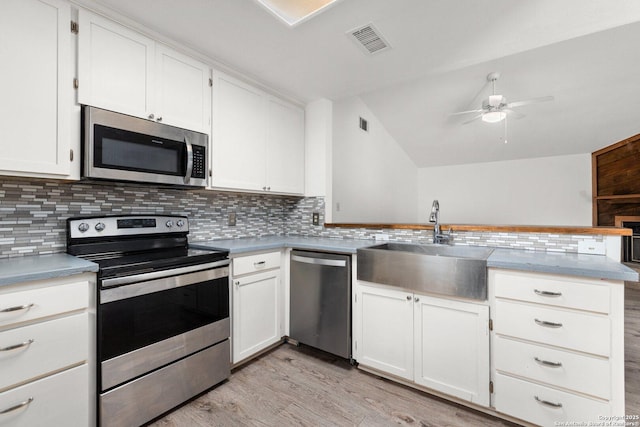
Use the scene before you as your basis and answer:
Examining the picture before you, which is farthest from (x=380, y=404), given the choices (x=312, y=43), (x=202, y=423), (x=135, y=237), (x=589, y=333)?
(x=312, y=43)

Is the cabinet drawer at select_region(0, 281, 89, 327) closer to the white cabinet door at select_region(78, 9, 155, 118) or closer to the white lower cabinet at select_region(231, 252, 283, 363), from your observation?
the white lower cabinet at select_region(231, 252, 283, 363)

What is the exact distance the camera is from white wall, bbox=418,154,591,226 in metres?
4.52

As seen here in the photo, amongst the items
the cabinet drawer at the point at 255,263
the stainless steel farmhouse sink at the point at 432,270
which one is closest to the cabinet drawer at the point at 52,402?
the cabinet drawer at the point at 255,263

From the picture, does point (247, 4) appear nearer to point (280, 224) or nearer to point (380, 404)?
point (280, 224)

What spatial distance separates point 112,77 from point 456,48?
2.27 meters

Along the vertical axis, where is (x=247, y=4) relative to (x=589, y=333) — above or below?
above

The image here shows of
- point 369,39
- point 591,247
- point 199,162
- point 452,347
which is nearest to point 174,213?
point 199,162

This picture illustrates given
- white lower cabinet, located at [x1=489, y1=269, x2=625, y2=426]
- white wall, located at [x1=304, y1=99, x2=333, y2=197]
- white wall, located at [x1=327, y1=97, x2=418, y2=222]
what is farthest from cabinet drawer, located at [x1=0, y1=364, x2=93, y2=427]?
white wall, located at [x1=327, y1=97, x2=418, y2=222]

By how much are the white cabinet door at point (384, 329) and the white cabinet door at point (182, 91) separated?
5.59ft

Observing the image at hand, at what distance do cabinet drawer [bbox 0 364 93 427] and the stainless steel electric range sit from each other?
0.23 ft

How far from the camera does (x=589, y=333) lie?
135 centimetres

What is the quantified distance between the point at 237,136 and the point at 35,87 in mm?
1195

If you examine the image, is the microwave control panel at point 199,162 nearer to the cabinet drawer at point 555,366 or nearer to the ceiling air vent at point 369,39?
the ceiling air vent at point 369,39

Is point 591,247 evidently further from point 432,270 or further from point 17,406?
point 17,406
